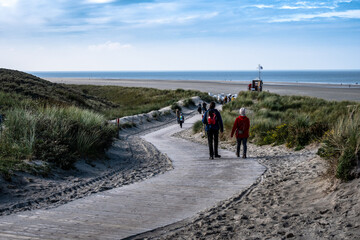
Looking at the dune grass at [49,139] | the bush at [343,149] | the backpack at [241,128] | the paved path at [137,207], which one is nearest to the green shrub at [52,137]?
the dune grass at [49,139]

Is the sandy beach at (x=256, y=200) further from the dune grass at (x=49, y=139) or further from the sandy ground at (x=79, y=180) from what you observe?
the dune grass at (x=49, y=139)

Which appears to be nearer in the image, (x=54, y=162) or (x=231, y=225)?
(x=231, y=225)

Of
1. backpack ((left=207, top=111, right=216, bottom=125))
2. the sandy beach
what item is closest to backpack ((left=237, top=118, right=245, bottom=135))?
backpack ((left=207, top=111, right=216, bottom=125))

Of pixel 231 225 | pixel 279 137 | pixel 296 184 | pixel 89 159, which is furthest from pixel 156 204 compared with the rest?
pixel 279 137

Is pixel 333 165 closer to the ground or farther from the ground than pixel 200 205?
farther from the ground

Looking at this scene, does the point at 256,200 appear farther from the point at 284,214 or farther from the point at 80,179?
the point at 80,179

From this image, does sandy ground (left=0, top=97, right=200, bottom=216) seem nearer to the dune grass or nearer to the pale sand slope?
the dune grass

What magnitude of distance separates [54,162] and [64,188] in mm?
1812

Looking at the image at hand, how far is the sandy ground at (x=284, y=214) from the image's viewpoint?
5594 mm

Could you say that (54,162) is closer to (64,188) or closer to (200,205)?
(64,188)

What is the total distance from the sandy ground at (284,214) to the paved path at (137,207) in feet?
1.14

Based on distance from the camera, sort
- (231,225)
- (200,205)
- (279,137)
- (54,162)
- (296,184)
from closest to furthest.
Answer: (231,225)
(200,205)
(296,184)
(54,162)
(279,137)

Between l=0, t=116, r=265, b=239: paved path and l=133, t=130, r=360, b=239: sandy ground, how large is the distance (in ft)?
1.14

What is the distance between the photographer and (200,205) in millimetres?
7367
